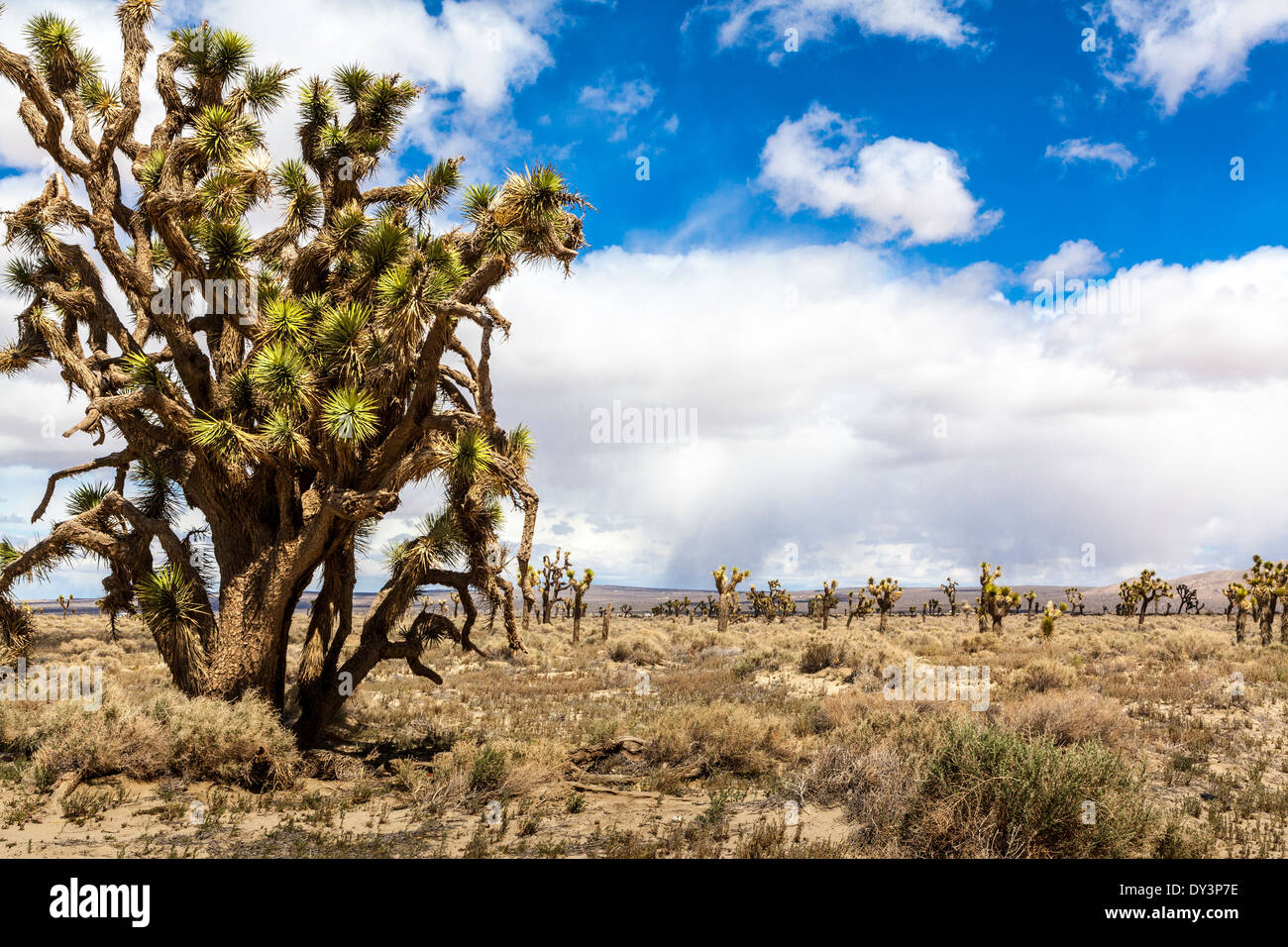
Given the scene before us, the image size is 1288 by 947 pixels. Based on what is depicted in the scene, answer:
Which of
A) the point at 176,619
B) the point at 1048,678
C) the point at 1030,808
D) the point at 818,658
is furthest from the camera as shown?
the point at 818,658

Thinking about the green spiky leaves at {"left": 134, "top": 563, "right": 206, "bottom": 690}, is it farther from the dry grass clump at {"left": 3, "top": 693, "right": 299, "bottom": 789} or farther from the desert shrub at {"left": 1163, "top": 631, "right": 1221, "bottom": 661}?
the desert shrub at {"left": 1163, "top": 631, "right": 1221, "bottom": 661}

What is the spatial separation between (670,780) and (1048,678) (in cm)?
1236

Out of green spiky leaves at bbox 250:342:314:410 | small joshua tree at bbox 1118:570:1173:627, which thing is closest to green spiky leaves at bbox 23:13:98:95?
green spiky leaves at bbox 250:342:314:410

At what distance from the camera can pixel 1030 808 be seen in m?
7.19

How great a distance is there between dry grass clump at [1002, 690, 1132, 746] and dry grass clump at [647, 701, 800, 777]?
12.4ft

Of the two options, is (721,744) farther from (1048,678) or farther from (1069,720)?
(1048,678)

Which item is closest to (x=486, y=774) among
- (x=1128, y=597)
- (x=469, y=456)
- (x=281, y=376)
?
(x=469, y=456)

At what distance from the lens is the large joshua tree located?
11.2 metres

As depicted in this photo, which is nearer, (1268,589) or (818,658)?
(818,658)

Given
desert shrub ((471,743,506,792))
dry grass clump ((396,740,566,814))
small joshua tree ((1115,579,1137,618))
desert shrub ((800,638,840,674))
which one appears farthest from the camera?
small joshua tree ((1115,579,1137,618))

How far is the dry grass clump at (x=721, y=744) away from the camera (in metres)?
12.1
